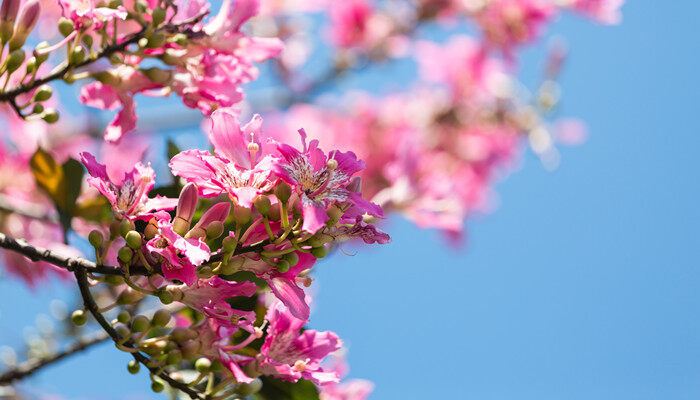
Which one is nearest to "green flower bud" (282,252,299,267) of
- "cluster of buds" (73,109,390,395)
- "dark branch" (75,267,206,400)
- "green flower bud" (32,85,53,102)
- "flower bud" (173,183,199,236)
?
"cluster of buds" (73,109,390,395)

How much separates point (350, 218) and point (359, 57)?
2.49 meters

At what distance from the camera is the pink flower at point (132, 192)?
0.82 m

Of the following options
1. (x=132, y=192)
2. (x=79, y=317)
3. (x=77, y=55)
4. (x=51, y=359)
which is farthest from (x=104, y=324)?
(x=51, y=359)

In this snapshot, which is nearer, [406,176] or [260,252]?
[260,252]

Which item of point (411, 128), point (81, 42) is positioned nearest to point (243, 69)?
point (81, 42)

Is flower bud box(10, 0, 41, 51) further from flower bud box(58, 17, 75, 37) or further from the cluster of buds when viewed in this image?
the cluster of buds

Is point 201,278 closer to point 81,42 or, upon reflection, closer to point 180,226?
point 180,226

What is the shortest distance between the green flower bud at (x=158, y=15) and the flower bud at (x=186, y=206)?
30cm

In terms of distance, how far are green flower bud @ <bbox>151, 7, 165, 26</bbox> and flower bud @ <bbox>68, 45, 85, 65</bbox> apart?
0.11m

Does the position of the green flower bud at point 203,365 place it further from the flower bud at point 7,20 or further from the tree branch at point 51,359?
the flower bud at point 7,20

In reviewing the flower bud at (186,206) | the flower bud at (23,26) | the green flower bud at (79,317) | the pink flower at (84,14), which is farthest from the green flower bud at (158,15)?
the green flower bud at (79,317)

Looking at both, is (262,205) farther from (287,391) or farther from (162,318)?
(287,391)

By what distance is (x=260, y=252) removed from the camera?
770mm

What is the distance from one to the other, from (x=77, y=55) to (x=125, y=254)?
14.1 inches
